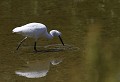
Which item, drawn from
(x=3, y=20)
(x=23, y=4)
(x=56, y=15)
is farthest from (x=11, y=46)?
(x=23, y=4)

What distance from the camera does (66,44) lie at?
9.71 meters

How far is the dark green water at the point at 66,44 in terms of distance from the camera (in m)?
2.95

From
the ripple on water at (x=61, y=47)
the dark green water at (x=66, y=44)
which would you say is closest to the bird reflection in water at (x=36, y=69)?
the dark green water at (x=66, y=44)

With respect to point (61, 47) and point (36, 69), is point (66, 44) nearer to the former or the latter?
point (61, 47)

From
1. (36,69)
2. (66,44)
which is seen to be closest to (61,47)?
(66,44)

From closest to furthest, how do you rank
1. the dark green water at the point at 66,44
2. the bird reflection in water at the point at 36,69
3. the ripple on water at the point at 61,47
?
1. the dark green water at the point at 66,44
2. the bird reflection in water at the point at 36,69
3. the ripple on water at the point at 61,47

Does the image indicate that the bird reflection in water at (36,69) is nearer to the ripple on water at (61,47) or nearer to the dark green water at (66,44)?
the dark green water at (66,44)

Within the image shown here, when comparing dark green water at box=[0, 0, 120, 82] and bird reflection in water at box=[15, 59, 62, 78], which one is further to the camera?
bird reflection in water at box=[15, 59, 62, 78]

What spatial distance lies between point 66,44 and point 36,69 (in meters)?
1.98

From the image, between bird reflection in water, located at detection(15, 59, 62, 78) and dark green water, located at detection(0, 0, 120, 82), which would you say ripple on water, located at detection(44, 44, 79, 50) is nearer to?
dark green water, located at detection(0, 0, 120, 82)

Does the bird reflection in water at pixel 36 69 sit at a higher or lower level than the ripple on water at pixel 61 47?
higher

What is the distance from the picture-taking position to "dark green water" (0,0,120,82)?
295 centimetres

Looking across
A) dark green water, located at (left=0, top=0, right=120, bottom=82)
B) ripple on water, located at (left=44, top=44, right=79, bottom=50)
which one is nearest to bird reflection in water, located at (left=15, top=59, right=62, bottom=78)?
dark green water, located at (left=0, top=0, right=120, bottom=82)

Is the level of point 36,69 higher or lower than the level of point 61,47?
higher
